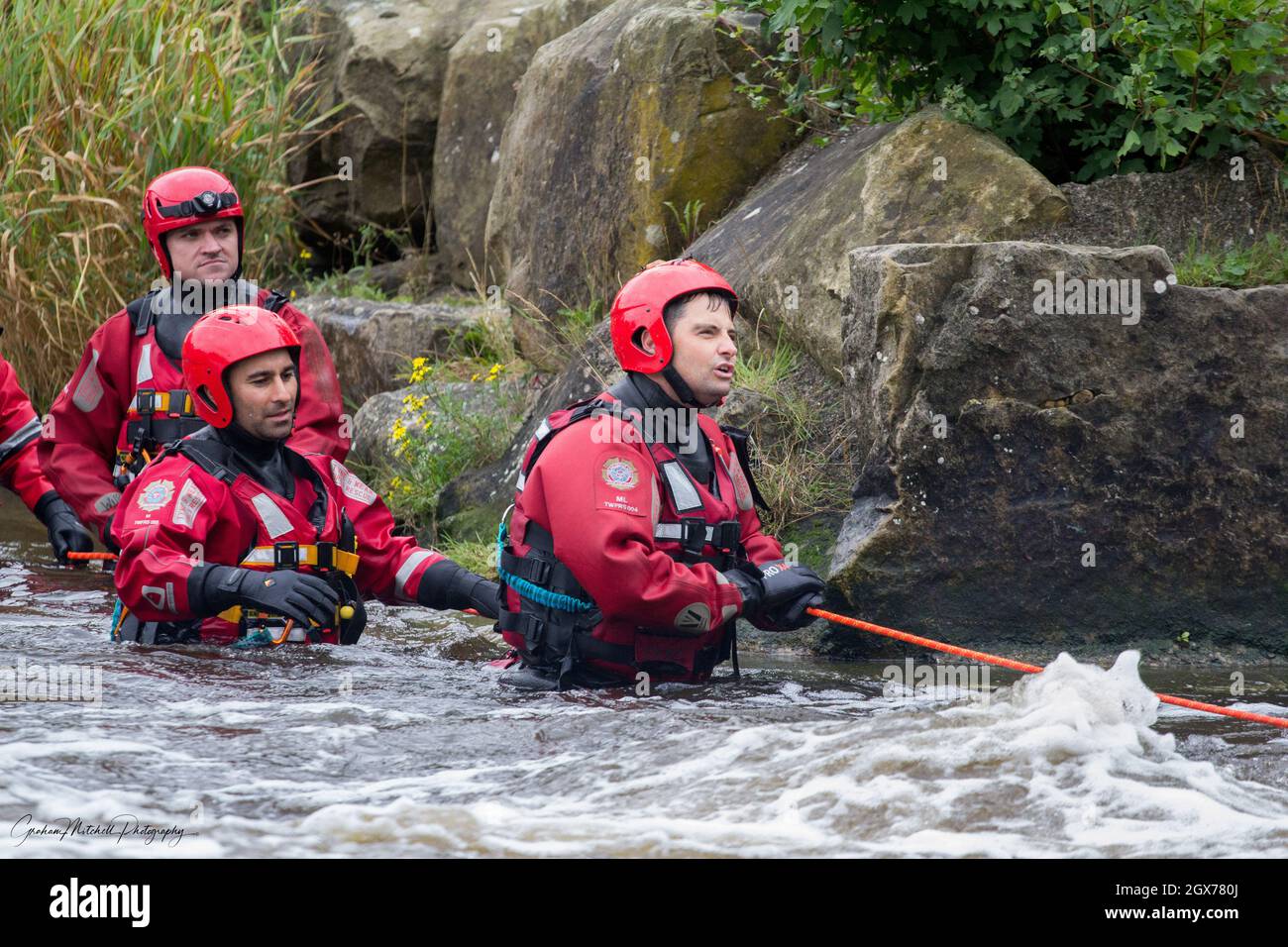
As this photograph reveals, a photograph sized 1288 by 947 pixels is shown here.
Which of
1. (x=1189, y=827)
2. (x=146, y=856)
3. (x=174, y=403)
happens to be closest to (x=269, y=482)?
(x=174, y=403)

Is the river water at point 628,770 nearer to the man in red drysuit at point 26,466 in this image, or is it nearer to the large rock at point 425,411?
the man in red drysuit at point 26,466

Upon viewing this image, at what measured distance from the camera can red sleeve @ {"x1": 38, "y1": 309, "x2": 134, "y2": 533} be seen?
685 centimetres

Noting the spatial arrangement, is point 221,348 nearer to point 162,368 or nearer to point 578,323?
point 162,368

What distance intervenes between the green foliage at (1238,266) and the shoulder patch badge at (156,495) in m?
3.79

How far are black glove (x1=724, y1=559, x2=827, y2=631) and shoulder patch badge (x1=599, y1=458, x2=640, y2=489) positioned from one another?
45 cm

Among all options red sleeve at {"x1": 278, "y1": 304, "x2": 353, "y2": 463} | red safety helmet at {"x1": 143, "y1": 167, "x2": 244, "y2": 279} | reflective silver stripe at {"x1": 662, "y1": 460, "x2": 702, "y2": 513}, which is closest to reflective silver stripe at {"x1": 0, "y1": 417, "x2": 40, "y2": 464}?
red safety helmet at {"x1": 143, "y1": 167, "x2": 244, "y2": 279}

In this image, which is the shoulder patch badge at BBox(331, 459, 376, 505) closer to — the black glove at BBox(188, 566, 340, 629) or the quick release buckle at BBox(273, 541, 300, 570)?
A: the quick release buckle at BBox(273, 541, 300, 570)

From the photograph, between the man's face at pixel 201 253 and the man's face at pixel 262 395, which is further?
the man's face at pixel 201 253

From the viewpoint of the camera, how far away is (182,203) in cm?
666

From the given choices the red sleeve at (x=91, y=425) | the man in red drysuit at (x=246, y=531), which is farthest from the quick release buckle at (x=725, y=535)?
the red sleeve at (x=91, y=425)

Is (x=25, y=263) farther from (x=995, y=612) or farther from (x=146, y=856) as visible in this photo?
(x=146, y=856)

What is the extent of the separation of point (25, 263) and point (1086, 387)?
261 inches

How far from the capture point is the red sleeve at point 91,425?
6852 millimetres

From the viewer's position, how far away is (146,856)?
317 cm
